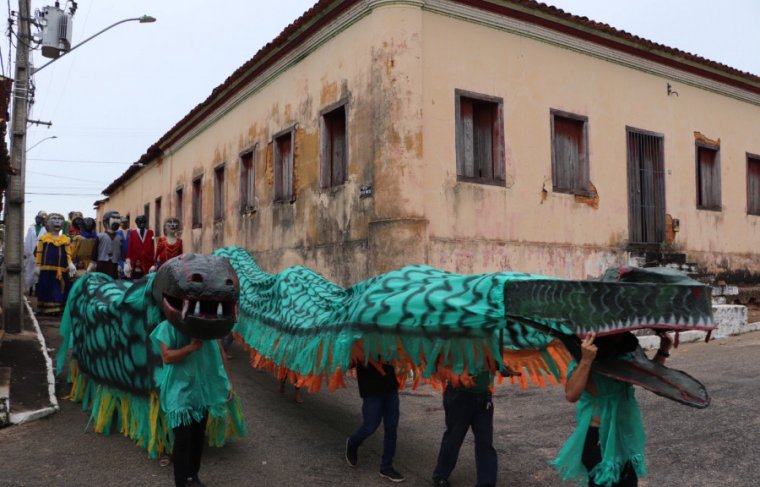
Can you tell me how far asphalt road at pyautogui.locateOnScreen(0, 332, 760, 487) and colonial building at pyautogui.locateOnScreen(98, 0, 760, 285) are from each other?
3474 millimetres

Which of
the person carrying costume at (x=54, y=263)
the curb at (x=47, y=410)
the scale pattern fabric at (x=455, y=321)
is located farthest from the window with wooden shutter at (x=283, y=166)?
the scale pattern fabric at (x=455, y=321)

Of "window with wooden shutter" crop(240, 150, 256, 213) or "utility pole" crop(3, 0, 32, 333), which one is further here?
"window with wooden shutter" crop(240, 150, 256, 213)

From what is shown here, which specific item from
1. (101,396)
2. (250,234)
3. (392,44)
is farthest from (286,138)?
(101,396)

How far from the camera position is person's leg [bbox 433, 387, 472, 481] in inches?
173

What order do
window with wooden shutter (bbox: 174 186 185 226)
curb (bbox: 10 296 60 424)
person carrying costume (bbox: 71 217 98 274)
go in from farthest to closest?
window with wooden shutter (bbox: 174 186 185 226) < person carrying costume (bbox: 71 217 98 274) < curb (bbox: 10 296 60 424)

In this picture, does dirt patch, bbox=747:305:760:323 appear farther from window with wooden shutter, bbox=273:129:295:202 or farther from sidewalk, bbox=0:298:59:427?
sidewalk, bbox=0:298:59:427

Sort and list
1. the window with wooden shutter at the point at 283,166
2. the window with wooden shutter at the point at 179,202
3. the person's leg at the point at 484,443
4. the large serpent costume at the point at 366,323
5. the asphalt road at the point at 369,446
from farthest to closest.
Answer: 1. the window with wooden shutter at the point at 179,202
2. the window with wooden shutter at the point at 283,166
3. the asphalt road at the point at 369,446
4. the person's leg at the point at 484,443
5. the large serpent costume at the point at 366,323

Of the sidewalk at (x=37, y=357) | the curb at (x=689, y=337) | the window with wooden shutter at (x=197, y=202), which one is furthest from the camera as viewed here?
the window with wooden shutter at (x=197, y=202)

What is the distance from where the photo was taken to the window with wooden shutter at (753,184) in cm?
1476

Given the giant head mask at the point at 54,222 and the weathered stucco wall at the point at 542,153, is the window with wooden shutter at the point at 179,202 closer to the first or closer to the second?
the giant head mask at the point at 54,222

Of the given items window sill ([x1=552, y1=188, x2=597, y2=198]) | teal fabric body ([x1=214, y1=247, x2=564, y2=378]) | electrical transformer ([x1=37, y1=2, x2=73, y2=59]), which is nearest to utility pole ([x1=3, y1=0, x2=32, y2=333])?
electrical transformer ([x1=37, y1=2, x2=73, y2=59])

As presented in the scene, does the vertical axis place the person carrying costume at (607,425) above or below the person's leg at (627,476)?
above

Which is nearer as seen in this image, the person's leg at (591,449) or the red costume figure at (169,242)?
the person's leg at (591,449)

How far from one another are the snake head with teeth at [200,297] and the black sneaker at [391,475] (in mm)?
1679
